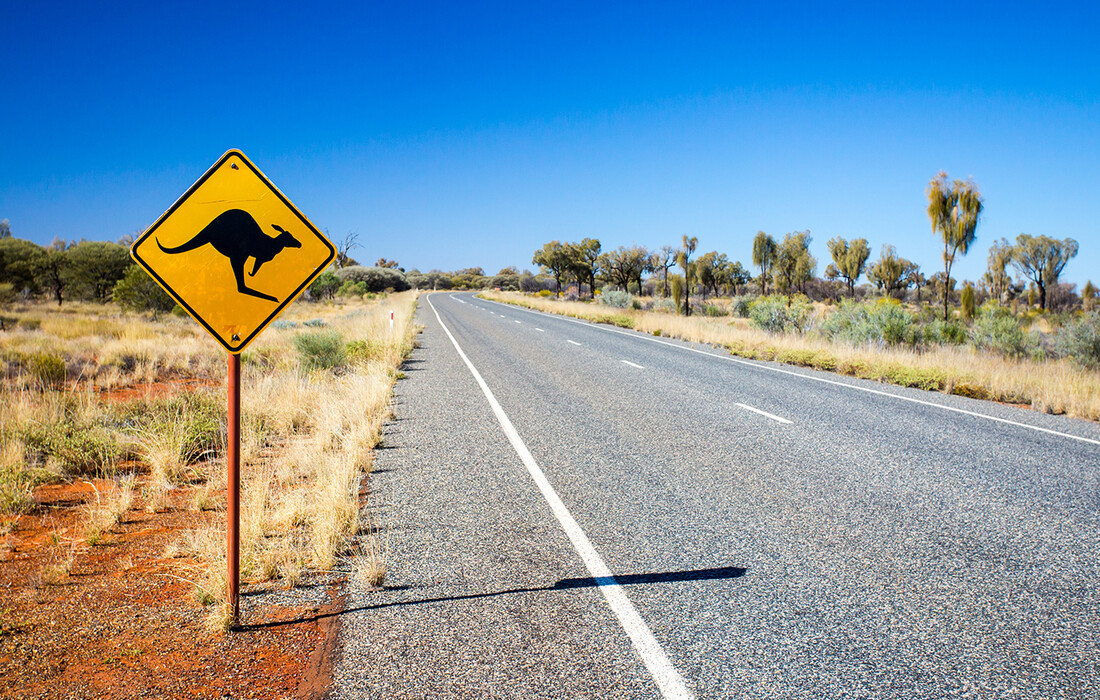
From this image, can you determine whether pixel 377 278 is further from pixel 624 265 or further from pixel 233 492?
pixel 233 492

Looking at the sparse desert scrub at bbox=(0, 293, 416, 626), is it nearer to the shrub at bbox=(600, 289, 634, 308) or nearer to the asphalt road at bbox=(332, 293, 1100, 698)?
the asphalt road at bbox=(332, 293, 1100, 698)

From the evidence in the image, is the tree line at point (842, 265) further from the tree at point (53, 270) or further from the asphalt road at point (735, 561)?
the tree at point (53, 270)

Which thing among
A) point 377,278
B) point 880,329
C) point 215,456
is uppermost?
point 377,278

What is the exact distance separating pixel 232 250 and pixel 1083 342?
15985 mm

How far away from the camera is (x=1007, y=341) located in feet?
46.4

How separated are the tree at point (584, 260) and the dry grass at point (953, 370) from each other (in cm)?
4863

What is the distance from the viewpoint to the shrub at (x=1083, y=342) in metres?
12.1


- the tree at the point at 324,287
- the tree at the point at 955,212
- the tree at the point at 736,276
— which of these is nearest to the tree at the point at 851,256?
the tree at the point at 736,276

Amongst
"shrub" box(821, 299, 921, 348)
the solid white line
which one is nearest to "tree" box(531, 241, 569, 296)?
"shrub" box(821, 299, 921, 348)

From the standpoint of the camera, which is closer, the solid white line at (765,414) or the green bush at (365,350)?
the solid white line at (765,414)

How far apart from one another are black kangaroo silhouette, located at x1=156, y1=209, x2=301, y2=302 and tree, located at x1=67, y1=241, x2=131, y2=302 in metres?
40.1

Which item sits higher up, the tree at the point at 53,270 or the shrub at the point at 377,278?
the shrub at the point at 377,278

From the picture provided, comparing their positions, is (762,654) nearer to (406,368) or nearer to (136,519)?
(136,519)

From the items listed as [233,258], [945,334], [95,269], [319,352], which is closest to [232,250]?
[233,258]
